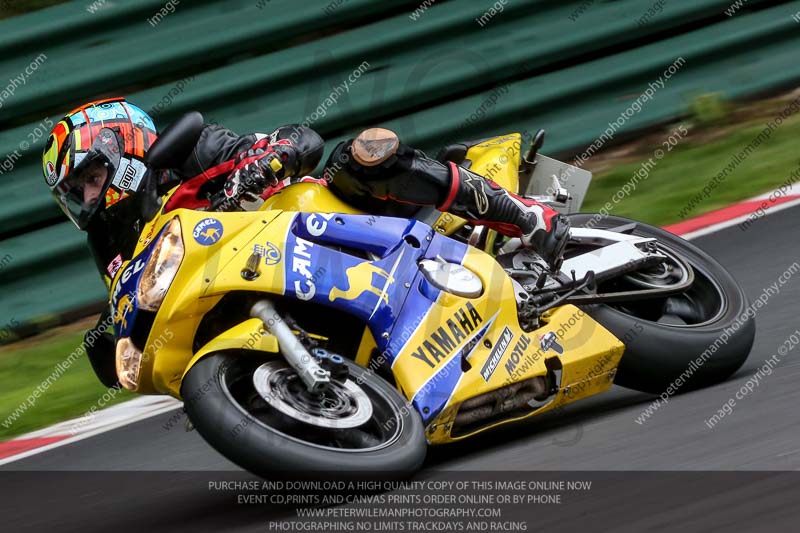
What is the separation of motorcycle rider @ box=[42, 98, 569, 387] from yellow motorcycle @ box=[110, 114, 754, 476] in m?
0.10

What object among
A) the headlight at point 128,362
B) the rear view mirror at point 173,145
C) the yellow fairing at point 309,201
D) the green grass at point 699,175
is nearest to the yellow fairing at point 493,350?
the yellow fairing at point 309,201

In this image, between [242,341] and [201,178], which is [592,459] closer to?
[242,341]

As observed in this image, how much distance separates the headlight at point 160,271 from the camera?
3982mm

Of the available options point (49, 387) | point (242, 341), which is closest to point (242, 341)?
point (242, 341)

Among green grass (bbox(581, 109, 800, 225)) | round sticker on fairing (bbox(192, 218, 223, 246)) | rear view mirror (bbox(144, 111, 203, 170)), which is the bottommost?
green grass (bbox(581, 109, 800, 225))

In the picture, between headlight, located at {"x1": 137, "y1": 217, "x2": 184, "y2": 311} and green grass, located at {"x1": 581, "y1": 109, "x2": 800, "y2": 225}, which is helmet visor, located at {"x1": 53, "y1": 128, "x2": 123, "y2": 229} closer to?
headlight, located at {"x1": 137, "y1": 217, "x2": 184, "y2": 311}

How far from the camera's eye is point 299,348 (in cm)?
392

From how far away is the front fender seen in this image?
389 cm

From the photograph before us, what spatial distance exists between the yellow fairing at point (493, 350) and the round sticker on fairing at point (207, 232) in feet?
2.44

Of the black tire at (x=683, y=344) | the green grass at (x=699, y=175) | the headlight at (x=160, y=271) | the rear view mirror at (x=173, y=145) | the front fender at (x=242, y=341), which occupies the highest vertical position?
the rear view mirror at (x=173, y=145)

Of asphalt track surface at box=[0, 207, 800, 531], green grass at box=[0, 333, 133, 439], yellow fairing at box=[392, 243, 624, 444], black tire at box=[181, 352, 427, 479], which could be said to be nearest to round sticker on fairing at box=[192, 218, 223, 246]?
black tire at box=[181, 352, 427, 479]

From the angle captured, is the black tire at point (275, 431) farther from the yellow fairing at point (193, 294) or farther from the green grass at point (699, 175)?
the green grass at point (699, 175)


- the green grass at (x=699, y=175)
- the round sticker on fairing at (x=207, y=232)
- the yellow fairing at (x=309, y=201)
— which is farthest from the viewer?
the green grass at (x=699, y=175)

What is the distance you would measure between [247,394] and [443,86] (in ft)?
12.9
